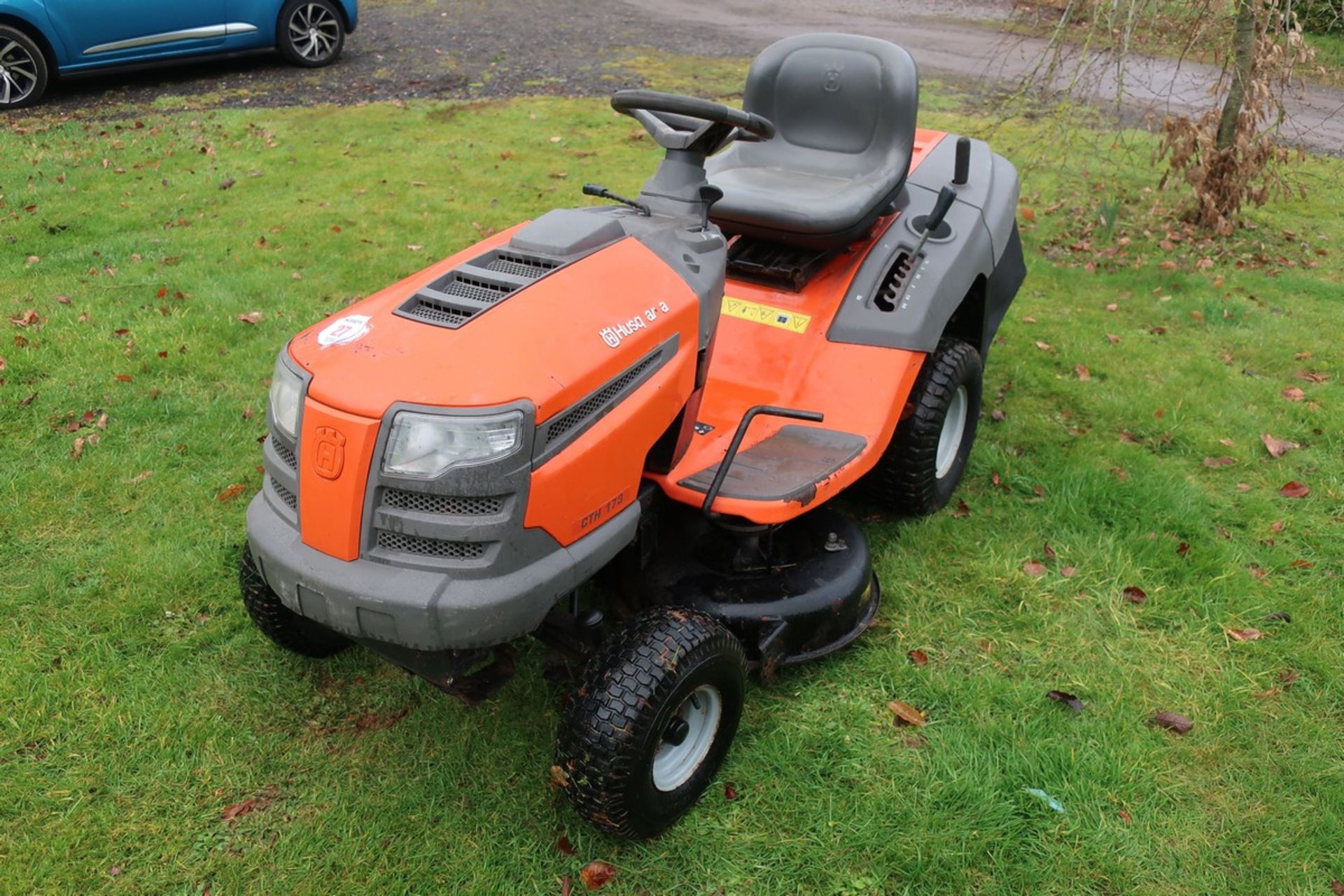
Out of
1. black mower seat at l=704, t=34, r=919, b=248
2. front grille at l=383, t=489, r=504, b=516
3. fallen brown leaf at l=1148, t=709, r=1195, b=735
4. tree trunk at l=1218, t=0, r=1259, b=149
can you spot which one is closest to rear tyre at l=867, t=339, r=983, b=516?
black mower seat at l=704, t=34, r=919, b=248

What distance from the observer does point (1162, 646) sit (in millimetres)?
3117

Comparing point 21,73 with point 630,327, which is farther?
point 21,73

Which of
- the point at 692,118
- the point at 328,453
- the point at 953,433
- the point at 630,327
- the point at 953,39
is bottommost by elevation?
the point at 953,433

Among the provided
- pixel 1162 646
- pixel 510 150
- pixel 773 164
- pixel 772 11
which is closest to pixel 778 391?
pixel 773 164

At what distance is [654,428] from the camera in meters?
2.44

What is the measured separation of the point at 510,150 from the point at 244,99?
8.16 feet

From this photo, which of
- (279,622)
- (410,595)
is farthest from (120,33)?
(410,595)

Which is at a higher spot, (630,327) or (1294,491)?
(630,327)

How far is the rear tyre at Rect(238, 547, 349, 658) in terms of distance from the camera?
270cm

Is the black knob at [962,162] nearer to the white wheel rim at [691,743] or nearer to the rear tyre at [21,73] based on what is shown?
the white wheel rim at [691,743]

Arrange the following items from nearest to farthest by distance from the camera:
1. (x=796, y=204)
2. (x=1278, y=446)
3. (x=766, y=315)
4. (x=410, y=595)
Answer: (x=410, y=595)
(x=796, y=204)
(x=766, y=315)
(x=1278, y=446)

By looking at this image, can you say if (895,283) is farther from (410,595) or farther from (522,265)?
(410,595)

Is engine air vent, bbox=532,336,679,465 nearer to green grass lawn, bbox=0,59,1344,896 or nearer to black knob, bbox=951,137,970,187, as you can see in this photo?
green grass lawn, bbox=0,59,1344,896

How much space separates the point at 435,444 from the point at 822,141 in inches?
90.8
